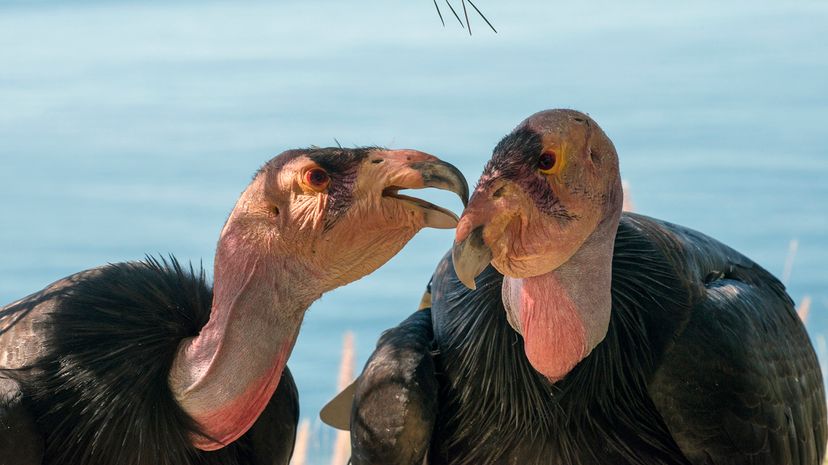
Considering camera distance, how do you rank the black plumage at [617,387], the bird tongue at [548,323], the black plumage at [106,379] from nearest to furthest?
the black plumage at [106,379], the bird tongue at [548,323], the black plumage at [617,387]

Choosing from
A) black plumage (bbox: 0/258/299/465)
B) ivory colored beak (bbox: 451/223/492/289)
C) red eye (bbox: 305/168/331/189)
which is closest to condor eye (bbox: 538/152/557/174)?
ivory colored beak (bbox: 451/223/492/289)

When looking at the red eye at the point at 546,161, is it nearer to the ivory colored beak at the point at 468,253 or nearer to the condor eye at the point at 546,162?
the condor eye at the point at 546,162

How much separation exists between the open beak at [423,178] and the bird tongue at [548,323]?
1.65ft

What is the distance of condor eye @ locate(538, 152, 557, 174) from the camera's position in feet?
15.5

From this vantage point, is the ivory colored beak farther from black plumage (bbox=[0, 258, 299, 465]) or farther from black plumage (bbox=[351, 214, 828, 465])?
black plumage (bbox=[0, 258, 299, 465])

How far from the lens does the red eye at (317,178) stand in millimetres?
4812

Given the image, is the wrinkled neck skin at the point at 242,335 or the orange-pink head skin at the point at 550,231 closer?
the orange-pink head skin at the point at 550,231

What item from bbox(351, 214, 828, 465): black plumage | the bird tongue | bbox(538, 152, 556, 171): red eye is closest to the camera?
bbox(538, 152, 556, 171): red eye

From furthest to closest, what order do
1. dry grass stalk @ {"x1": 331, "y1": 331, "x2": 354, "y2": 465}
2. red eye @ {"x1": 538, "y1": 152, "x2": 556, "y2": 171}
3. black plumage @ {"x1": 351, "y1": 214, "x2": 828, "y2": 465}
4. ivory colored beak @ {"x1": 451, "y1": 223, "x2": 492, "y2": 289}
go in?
dry grass stalk @ {"x1": 331, "y1": 331, "x2": 354, "y2": 465}, black plumage @ {"x1": 351, "y1": 214, "x2": 828, "y2": 465}, red eye @ {"x1": 538, "y1": 152, "x2": 556, "y2": 171}, ivory colored beak @ {"x1": 451, "y1": 223, "x2": 492, "y2": 289}

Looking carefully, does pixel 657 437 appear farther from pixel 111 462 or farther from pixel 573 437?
pixel 111 462

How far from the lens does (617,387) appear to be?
526 cm

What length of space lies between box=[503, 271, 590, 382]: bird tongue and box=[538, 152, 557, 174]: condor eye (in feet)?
1.33

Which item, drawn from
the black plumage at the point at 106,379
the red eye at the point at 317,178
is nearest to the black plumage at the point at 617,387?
the black plumage at the point at 106,379

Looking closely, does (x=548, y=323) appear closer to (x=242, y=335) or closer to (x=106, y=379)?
(x=242, y=335)
